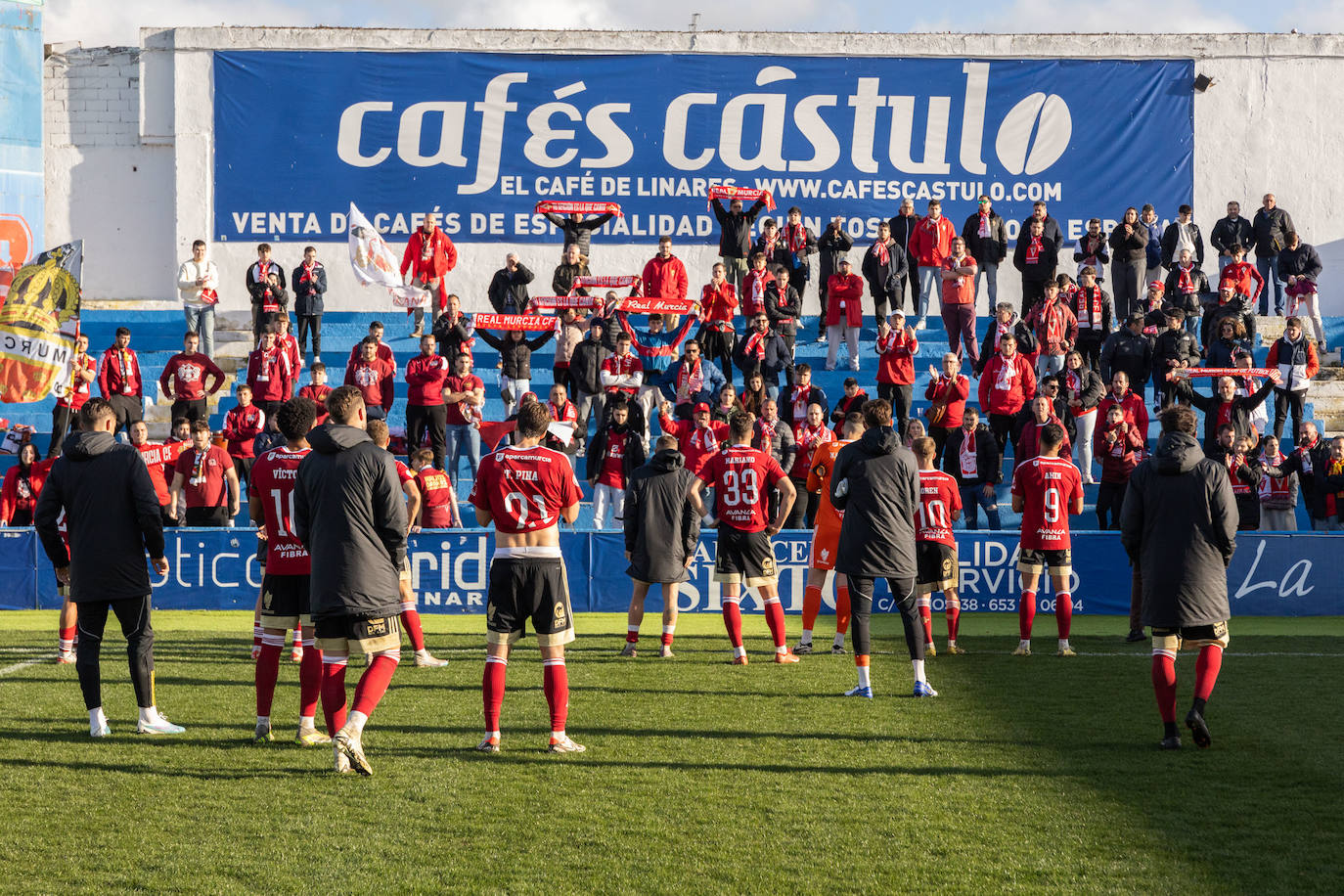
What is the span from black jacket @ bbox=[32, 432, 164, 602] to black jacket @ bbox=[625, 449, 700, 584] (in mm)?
4081

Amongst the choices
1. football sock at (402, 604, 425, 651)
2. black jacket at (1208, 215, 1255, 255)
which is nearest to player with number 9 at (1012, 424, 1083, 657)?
football sock at (402, 604, 425, 651)

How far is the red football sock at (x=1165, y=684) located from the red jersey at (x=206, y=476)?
36.6ft

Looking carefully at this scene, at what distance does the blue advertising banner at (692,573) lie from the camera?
15.4 meters

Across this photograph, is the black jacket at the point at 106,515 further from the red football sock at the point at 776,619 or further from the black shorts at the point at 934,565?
the black shorts at the point at 934,565

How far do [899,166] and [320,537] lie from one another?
2095 cm

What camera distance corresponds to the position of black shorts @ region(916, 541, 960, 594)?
11.1m

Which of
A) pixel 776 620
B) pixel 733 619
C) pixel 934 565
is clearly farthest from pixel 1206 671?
pixel 733 619

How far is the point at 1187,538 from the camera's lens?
25.7 ft

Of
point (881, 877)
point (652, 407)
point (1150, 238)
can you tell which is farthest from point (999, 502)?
point (881, 877)

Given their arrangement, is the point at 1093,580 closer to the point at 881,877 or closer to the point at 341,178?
the point at 881,877

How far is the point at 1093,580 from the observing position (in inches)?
618

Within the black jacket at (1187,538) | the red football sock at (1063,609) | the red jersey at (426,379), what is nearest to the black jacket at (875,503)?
the black jacket at (1187,538)

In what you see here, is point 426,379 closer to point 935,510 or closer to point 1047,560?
point 935,510

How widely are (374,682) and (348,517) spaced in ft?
2.68
